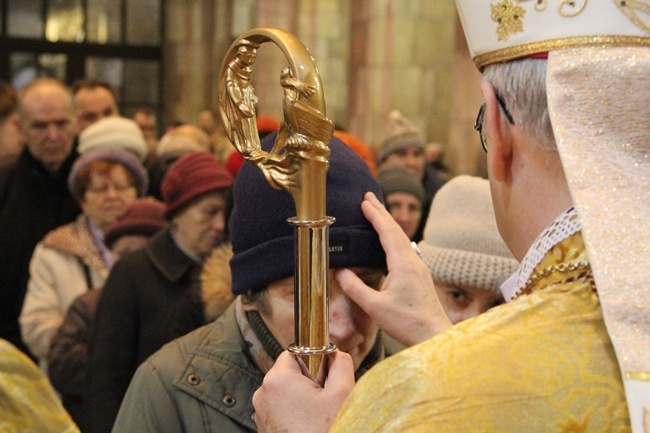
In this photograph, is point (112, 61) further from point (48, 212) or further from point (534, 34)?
point (534, 34)

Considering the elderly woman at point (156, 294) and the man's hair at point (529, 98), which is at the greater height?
the man's hair at point (529, 98)

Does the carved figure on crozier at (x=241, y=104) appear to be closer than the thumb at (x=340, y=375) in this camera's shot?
No

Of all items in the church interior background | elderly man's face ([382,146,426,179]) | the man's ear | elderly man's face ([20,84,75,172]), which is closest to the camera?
the man's ear

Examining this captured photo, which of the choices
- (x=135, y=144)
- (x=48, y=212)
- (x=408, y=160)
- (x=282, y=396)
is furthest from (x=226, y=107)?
(x=408, y=160)

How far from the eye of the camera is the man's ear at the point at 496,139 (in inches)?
58.1

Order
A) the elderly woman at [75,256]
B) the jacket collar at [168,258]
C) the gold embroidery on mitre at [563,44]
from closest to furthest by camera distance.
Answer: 1. the gold embroidery on mitre at [563,44]
2. the jacket collar at [168,258]
3. the elderly woman at [75,256]

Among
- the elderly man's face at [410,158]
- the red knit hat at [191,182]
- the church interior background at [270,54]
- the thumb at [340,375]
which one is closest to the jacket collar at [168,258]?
the red knit hat at [191,182]

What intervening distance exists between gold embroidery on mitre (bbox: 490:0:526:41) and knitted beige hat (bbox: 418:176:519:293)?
133 centimetres

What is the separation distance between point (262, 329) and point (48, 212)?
3.18 metres

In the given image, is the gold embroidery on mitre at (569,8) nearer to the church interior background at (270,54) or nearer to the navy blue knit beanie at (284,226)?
the navy blue knit beanie at (284,226)

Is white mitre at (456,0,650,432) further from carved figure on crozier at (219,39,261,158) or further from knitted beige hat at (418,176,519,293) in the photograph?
knitted beige hat at (418,176,519,293)

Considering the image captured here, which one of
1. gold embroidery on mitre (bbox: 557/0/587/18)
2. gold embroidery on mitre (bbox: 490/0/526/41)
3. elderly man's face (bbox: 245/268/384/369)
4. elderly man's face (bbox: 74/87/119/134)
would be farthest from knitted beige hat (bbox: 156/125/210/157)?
gold embroidery on mitre (bbox: 557/0/587/18)

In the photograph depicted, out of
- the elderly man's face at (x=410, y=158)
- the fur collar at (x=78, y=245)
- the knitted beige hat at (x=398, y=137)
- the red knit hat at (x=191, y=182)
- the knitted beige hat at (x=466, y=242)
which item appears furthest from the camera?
the knitted beige hat at (x=398, y=137)

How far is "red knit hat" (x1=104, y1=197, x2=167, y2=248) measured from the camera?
4418mm
